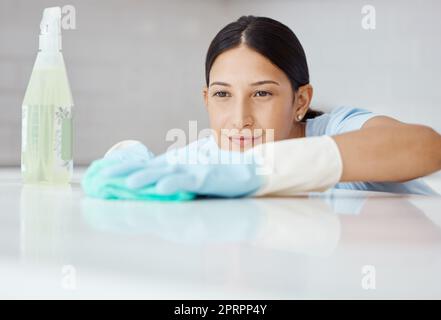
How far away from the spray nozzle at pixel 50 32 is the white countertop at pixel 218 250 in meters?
0.33

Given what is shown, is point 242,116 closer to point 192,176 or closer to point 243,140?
point 243,140

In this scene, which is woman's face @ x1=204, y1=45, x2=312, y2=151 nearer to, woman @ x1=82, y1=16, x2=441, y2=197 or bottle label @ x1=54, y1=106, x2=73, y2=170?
woman @ x1=82, y1=16, x2=441, y2=197

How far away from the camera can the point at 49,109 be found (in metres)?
1.03

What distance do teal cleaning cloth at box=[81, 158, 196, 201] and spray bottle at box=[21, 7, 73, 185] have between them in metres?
0.24

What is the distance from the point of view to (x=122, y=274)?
352mm

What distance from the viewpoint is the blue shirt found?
3.67 ft

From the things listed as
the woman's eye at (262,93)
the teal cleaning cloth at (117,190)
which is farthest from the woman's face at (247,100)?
the teal cleaning cloth at (117,190)

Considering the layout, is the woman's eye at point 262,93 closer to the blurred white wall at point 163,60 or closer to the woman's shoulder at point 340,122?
the woman's shoulder at point 340,122

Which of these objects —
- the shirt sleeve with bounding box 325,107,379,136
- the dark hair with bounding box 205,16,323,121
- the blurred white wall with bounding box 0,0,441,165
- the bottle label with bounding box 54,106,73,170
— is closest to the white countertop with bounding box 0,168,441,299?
the bottle label with bounding box 54,106,73,170

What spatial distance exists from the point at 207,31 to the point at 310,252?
1894mm

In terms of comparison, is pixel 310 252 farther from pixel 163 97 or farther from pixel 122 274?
pixel 163 97

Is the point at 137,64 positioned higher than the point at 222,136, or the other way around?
the point at 137,64

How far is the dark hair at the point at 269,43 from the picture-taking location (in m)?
1.21
